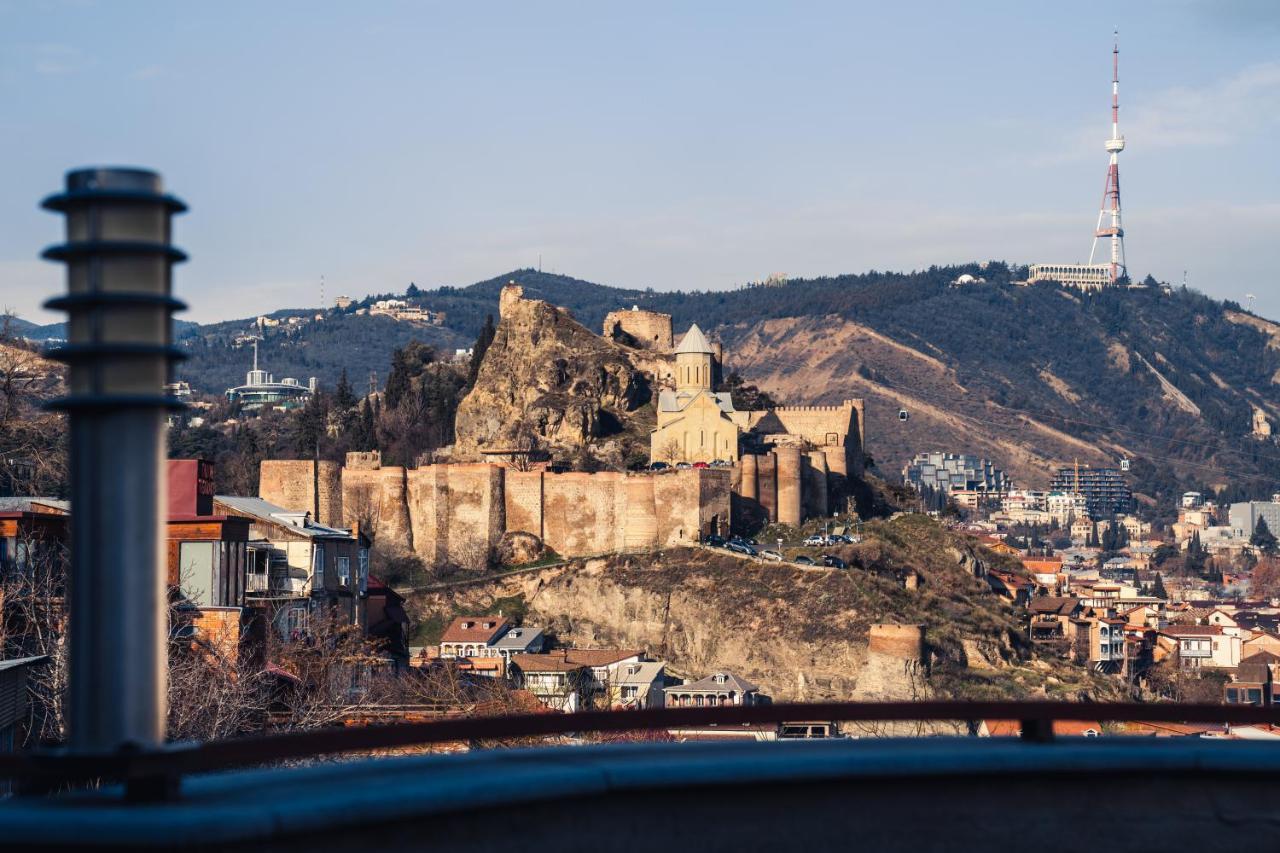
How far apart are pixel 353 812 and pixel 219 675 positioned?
20.4 metres

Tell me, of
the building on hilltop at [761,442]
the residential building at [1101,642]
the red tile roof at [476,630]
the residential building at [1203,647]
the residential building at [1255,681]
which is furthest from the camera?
the residential building at [1203,647]

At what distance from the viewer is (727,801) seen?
6.70 m

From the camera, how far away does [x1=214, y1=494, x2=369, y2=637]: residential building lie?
3638cm

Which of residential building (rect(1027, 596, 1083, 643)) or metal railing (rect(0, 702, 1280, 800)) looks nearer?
metal railing (rect(0, 702, 1280, 800))

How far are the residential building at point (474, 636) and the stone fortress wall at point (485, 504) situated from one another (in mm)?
5559

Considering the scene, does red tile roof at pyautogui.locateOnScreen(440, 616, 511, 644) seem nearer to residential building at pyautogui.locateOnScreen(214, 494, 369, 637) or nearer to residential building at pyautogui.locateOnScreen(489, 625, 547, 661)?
residential building at pyautogui.locateOnScreen(489, 625, 547, 661)

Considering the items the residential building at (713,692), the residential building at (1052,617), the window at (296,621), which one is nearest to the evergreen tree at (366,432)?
the residential building at (1052,617)

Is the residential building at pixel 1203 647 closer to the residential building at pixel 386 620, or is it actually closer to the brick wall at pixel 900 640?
the brick wall at pixel 900 640

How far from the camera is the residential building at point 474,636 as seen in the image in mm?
63206

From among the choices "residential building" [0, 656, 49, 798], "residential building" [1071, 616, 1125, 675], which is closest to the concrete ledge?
"residential building" [0, 656, 49, 798]

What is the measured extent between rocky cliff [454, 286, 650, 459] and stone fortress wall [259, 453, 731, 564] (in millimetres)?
8164

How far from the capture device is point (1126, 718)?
7.35m

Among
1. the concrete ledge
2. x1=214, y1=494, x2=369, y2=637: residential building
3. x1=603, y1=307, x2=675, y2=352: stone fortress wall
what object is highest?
x1=603, y1=307, x2=675, y2=352: stone fortress wall

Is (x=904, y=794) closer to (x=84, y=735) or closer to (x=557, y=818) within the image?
(x=557, y=818)
